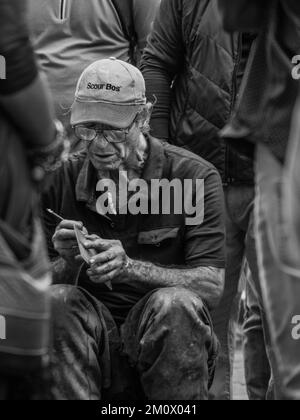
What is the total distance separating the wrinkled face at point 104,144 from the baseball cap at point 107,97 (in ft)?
0.09

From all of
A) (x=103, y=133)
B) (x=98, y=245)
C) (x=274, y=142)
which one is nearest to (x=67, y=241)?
(x=98, y=245)

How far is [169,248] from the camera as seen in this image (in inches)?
191

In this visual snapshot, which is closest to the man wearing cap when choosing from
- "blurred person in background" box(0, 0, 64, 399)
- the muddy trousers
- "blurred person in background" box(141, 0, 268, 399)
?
the muddy trousers

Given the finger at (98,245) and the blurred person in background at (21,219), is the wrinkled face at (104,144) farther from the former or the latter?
the blurred person in background at (21,219)

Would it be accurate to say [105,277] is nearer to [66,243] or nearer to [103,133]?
[66,243]

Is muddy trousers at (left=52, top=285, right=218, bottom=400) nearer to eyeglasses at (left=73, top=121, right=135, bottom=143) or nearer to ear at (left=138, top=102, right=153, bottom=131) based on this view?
eyeglasses at (left=73, top=121, right=135, bottom=143)

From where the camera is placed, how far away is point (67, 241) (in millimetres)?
4699

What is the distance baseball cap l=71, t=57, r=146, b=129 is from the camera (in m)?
4.86

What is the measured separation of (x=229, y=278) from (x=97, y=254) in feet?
3.38

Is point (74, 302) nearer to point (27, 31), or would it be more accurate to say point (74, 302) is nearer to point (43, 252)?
point (43, 252)

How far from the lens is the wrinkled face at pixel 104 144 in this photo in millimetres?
4859

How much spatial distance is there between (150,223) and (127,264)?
0.78 feet
